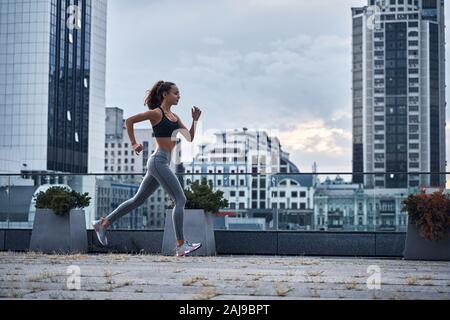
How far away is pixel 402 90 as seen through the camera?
15112 cm

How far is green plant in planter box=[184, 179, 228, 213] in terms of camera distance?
1038cm

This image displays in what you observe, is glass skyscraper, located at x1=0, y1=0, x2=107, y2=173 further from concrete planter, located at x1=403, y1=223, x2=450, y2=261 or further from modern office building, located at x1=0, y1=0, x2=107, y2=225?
concrete planter, located at x1=403, y1=223, x2=450, y2=261

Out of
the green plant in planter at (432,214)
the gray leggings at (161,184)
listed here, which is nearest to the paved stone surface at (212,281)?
the gray leggings at (161,184)

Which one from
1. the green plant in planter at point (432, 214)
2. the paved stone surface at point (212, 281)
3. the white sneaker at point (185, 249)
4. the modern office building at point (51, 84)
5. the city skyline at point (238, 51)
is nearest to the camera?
the paved stone surface at point (212, 281)

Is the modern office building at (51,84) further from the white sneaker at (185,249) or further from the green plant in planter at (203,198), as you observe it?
the white sneaker at (185,249)

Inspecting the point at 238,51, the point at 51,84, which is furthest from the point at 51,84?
the point at 238,51

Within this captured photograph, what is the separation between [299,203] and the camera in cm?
1100

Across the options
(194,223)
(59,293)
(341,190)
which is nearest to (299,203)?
(341,190)

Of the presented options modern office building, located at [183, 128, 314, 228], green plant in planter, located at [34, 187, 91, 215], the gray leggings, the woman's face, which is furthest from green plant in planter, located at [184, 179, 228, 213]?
the woman's face

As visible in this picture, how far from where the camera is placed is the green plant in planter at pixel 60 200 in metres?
10.6

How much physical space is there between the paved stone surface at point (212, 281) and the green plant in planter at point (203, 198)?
256 centimetres

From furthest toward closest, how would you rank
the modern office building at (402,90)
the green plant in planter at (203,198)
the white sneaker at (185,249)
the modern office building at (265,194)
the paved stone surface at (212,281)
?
the modern office building at (402,90) < the modern office building at (265,194) < the green plant in planter at (203,198) < the white sneaker at (185,249) < the paved stone surface at (212,281)

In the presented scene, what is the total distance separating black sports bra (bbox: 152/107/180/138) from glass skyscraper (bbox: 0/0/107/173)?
334 feet
